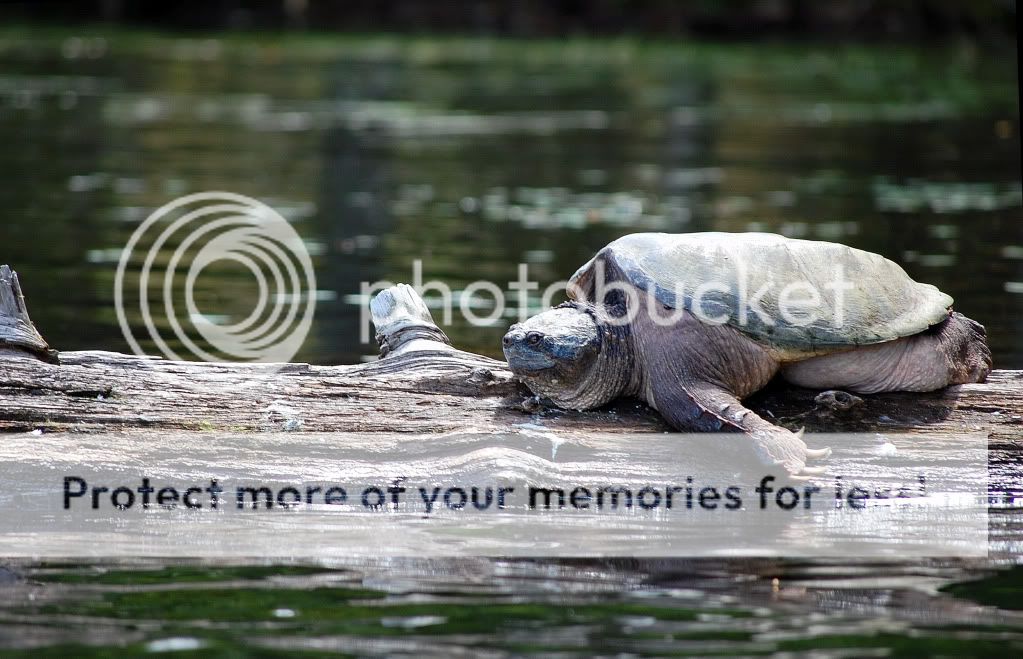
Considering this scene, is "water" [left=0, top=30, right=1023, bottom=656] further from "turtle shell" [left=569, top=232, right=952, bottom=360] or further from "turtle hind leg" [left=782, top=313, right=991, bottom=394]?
"turtle shell" [left=569, top=232, right=952, bottom=360]

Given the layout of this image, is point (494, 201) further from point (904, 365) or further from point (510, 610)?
point (510, 610)

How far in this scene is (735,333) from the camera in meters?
4.99

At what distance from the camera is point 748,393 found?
510 cm

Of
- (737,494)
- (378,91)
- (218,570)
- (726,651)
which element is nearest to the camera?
(726,651)

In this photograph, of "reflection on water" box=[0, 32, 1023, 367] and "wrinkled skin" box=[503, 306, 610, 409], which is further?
"reflection on water" box=[0, 32, 1023, 367]

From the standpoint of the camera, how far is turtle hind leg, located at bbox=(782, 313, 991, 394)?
16.9 feet

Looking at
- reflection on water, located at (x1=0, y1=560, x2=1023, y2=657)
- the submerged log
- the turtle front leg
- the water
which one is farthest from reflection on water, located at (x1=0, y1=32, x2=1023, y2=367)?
reflection on water, located at (x1=0, y1=560, x2=1023, y2=657)

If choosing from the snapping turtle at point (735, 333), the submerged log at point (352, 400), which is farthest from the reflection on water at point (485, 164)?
the snapping turtle at point (735, 333)

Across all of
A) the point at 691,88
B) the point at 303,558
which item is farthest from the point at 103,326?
the point at 691,88

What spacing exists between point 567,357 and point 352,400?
76cm

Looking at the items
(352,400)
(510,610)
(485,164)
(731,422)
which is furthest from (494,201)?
(510,610)

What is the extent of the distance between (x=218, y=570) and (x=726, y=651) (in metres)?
1.50

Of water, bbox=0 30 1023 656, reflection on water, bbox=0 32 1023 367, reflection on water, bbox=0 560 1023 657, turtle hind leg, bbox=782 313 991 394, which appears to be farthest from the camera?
reflection on water, bbox=0 32 1023 367

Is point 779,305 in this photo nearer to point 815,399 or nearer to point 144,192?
point 815,399
